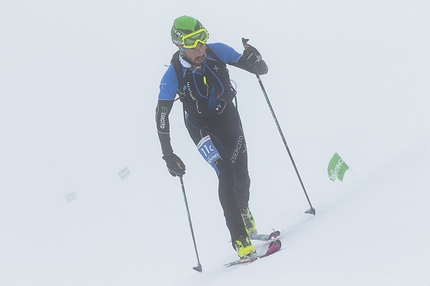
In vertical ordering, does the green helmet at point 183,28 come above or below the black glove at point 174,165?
above

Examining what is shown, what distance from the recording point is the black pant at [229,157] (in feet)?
17.2

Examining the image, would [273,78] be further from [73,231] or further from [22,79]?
[22,79]

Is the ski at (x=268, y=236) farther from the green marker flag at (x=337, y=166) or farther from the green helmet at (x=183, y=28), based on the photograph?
the green helmet at (x=183, y=28)

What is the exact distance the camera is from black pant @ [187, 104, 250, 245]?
207 inches

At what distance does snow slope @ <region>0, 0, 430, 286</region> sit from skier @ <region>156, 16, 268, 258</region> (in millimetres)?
841

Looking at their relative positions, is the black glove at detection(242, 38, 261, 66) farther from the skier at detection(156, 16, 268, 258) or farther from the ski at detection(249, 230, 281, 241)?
the ski at detection(249, 230, 281, 241)

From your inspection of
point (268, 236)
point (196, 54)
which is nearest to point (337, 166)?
point (268, 236)

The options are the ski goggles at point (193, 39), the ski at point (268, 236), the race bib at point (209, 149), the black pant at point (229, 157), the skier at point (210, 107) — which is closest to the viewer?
the ski goggles at point (193, 39)

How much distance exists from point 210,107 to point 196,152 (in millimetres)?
7665

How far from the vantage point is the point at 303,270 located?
345 cm

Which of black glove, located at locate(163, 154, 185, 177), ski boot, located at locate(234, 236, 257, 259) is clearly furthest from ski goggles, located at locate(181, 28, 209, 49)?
ski boot, located at locate(234, 236, 257, 259)

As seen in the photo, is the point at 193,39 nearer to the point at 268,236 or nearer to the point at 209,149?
the point at 209,149

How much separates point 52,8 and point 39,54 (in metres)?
2.41

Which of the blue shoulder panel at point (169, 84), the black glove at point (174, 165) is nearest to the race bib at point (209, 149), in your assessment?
the black glove at point (174, 165)
